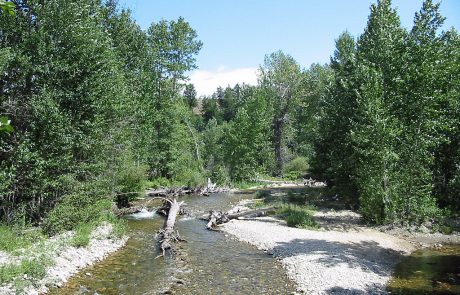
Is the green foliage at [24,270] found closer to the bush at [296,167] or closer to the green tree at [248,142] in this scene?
the green tree at [248,142]

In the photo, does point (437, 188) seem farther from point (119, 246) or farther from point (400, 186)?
point (119, 246)

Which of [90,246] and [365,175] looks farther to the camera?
[365,175]

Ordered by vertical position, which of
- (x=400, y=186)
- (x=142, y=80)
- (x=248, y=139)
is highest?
(x=142, y=80)

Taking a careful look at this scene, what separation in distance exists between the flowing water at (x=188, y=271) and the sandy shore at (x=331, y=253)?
911 millimetres

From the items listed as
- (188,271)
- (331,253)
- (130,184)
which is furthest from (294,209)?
(188,271)

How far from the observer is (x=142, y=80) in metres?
45.4

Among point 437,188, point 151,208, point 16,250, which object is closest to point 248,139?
point 151,208

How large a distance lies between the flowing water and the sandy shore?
0.91m

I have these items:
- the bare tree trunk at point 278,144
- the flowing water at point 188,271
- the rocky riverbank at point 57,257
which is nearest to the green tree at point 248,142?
the bare tree trunk at point 278,144

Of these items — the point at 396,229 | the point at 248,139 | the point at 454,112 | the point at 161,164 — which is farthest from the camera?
the point at 248,139

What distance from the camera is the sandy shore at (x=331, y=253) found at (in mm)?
14789

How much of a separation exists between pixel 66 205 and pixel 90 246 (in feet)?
8.99

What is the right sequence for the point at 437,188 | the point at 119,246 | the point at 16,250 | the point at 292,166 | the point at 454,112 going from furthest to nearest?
1. the point at 292,166
2. the point at 437,188
3. the point at 454,112
4. the point at 119,246
5. the point at 16,250

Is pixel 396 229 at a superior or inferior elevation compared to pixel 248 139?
inferior
